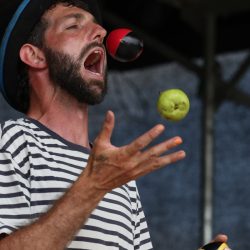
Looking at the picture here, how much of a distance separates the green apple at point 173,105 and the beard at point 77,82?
0.56 ft

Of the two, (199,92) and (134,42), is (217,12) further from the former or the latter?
(134,42)

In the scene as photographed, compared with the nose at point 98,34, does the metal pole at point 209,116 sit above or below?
above

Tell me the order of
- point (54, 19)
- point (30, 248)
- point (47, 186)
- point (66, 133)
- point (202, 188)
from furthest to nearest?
point (202, 188) < point (54, 19) < point (66, 133) < point (47, 186) < point (30, 248)

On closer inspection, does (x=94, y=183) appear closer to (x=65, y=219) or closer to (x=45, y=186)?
(x=65, y=219)

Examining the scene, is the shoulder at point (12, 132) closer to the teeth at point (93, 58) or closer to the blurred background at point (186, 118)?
the teeth at point (93, 58)

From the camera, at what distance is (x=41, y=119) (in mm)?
2256

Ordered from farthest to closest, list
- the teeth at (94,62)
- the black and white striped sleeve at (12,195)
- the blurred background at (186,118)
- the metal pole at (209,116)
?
the blurred background at (186,118) < the metal pole at (209,116) < the teeth at (94,62) < the black and white striped sleeve at (12,195)

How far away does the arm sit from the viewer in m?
1.72

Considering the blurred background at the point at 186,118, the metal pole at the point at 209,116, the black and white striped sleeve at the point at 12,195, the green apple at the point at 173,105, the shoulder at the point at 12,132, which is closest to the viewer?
the black and white striped sleeve at the point at 12,195

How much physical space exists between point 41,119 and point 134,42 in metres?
0.37

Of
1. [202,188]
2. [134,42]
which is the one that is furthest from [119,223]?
[202,188]

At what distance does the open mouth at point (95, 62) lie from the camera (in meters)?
2.32

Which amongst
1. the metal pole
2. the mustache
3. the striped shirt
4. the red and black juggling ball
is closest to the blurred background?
the metal pole

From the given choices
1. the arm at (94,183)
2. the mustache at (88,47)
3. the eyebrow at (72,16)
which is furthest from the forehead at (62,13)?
the arm at (94,183)
